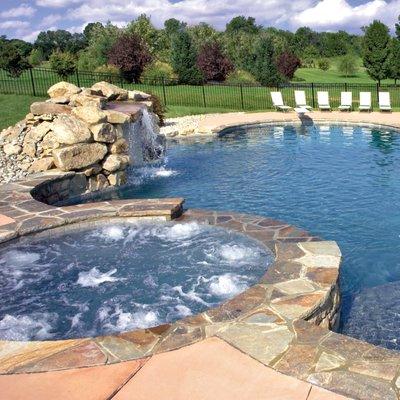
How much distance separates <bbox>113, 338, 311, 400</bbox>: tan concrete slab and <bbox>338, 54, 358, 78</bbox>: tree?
4625cm

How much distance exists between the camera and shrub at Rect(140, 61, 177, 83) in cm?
2655

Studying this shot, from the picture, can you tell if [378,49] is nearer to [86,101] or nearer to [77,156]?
[86,101]

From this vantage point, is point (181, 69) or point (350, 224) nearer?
point (350, 224)

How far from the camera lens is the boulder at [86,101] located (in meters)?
9.77

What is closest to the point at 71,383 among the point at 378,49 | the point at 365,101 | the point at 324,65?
the point at 365,101

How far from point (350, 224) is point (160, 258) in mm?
3200

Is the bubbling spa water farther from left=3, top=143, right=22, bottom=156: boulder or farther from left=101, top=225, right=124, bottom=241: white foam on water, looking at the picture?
left=3, top=143, right=22, bottom=156: boulder

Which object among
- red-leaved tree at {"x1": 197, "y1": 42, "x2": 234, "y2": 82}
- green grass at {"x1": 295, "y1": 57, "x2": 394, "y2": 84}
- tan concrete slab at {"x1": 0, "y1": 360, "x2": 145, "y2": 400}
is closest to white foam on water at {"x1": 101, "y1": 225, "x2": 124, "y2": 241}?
tan concrete slab at {"x1": 0, "y1": 360, "x2": 145, "y2": 400}

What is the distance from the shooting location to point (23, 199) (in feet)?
24.5

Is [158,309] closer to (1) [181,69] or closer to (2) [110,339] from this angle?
(2) [110,339]

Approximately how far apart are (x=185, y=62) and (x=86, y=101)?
19.3 metres

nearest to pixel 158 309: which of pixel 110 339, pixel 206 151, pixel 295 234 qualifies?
pixel 110 339

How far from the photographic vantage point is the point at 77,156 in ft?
29.7

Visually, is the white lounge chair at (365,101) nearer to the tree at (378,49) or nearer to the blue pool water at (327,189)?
the blue pool water at (327,189)
